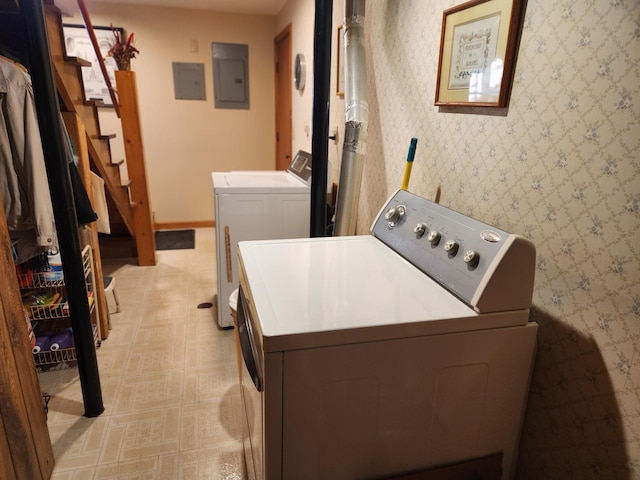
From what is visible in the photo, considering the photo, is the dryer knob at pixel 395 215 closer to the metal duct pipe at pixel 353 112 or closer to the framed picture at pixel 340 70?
the metal duct pipe at pixel 353 112

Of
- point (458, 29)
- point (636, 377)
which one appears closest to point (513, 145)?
point (458, 29)

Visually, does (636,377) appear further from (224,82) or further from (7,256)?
(224,82)

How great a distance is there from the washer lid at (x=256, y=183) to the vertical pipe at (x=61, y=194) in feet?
2.86

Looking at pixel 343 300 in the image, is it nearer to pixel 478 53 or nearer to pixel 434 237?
pixel 434 237

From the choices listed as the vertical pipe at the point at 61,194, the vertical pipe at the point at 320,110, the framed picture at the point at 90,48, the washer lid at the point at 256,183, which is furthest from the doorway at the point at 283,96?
the vertical pipe at the point at 61,194

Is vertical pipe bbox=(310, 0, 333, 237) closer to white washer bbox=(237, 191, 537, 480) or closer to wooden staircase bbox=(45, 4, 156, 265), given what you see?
white washer bbox=(237, 191, 537, 480)

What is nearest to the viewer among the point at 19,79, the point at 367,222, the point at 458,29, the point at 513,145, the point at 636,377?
the point at 636,377

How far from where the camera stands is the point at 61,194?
1583mm

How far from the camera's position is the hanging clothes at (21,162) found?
5.76 feet

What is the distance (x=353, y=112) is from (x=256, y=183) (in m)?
0.95

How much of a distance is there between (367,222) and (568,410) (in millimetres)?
1377

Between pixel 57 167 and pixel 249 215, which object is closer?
pixel 57 167

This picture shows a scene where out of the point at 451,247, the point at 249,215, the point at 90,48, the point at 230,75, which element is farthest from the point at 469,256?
the point at 90,48

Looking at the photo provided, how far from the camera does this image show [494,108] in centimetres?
120
